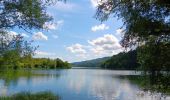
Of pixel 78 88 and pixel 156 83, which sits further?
pixel 78 88

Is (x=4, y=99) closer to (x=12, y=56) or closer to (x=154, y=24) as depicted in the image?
(x=12, y=56)

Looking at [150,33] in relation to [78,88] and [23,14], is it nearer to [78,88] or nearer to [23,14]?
[23,14]

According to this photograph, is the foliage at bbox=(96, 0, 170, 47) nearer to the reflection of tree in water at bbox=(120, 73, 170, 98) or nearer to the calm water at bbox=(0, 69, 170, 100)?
the reflection of tree in water at bbox=(120, 73, 170, 98)

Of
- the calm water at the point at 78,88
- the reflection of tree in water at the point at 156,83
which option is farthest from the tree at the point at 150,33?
the calm water at the point at 78,88

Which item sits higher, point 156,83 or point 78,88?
point 156,83

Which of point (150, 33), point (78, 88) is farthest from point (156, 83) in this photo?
point (78, 88)

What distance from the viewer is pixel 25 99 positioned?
118ft

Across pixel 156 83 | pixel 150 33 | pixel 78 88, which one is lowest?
pixel 78 88

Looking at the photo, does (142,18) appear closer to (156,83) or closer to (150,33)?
(150,33)

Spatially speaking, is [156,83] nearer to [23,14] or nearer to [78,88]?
[23,14]

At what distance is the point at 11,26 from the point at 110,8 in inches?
228

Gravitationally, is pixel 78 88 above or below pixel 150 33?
below

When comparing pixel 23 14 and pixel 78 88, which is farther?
pixel 78 88

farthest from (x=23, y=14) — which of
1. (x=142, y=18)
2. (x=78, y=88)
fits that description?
Result: (x=78, y=88)
